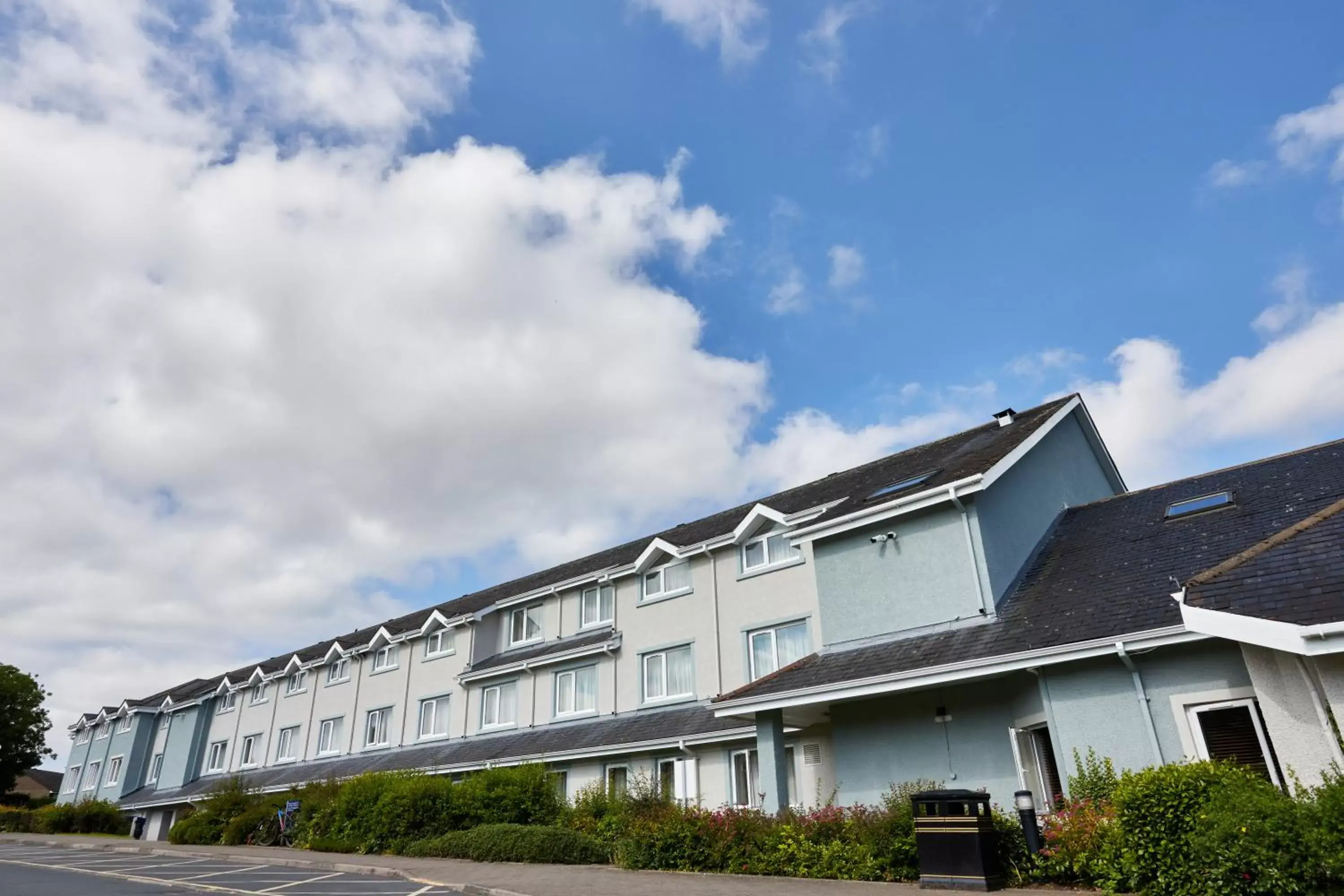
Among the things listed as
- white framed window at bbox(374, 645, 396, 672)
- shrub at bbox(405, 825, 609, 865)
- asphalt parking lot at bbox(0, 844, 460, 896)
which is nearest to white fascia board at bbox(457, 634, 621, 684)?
white framed window at bbox(374, 645, 396, 672)

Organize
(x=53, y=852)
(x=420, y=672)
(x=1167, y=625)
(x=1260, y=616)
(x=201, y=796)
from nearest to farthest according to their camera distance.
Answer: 1. (x=1260, y=616)
2. (x=1167, y=625)
3. (x=53, y=852)
4. (x=420, y=672)
5. (x=201, y=796)

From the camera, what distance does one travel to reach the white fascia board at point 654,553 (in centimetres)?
2467

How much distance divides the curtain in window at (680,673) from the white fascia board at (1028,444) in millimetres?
10136

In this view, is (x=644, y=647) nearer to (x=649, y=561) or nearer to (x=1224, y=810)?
(x=649, y=561)

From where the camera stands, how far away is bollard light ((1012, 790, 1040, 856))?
11.5 m

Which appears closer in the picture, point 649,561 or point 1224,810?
point 1224,810

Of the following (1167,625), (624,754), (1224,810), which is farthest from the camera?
(624,754)

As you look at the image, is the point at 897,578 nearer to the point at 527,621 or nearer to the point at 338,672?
the point at 527,621

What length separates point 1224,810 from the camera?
9109mm

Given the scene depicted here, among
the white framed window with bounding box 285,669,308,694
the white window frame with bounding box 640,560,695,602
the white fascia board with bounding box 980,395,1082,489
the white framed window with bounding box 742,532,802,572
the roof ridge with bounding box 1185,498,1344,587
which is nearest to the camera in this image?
the roof ridge with bounding box 1185,498,1344,587

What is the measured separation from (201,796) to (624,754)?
88.5 ft

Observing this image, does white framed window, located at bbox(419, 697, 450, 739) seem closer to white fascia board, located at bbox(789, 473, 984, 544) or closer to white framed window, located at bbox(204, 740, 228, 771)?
white fascia board, located at bbox(789, 473, 984, 544)

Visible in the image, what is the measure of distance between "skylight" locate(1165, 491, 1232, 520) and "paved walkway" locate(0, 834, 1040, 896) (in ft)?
29.4

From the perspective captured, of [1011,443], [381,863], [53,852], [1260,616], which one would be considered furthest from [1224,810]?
[53,852]
